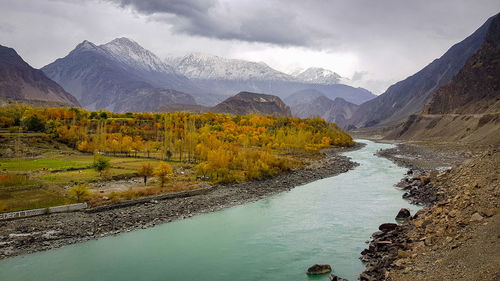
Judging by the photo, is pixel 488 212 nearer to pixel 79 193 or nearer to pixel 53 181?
pixel 79 193

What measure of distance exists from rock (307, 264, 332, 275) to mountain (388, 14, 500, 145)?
317ft

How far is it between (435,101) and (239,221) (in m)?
162

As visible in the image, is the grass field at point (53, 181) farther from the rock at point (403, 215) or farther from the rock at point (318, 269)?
the rock at point (403, 215)

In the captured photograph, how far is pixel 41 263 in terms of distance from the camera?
21609 millimetres

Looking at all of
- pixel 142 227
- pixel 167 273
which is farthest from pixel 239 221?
pixel 167 273

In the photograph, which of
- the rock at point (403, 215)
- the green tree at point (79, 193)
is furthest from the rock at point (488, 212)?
the green tree at point (79, 193)

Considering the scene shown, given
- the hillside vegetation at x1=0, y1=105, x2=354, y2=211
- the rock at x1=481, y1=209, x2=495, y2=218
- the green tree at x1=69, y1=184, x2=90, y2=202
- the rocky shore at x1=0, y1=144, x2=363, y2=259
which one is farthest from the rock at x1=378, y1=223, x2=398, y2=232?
the green tree at x1=69, y1=184, x2=90, y2=202

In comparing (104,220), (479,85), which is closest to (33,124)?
(104,220)

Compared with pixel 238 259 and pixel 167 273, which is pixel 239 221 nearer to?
pixel 238 259

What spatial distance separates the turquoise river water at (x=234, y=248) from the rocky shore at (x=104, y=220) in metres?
1.29

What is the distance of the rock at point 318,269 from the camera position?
1912 cm

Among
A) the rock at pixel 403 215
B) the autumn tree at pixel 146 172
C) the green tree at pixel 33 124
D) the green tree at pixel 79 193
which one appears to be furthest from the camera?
the green tree at pixel 33 124

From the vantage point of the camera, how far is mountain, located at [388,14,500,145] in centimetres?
11312

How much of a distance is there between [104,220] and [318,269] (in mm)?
19278
